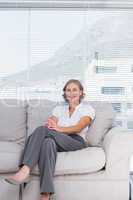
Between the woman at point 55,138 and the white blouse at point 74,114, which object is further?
the white blouse at point 74,114

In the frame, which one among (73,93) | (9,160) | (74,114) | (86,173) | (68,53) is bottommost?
(86,173)

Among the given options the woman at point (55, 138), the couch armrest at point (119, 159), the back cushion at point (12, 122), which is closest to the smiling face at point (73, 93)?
the woman at point (55, 138)

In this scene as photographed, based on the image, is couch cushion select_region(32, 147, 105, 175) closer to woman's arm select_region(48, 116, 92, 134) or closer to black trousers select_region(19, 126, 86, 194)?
black trousers select_region(19, 126, 86, 194)

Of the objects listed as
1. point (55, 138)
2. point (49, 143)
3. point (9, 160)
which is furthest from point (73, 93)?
point (9, 160)

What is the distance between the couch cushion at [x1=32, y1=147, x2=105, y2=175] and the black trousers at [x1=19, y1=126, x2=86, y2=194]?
0.07m

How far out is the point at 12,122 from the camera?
3.54 metres

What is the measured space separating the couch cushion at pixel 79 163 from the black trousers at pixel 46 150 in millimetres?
66

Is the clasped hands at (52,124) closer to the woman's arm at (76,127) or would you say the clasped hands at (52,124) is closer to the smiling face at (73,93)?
the woman's arm at (76,127)

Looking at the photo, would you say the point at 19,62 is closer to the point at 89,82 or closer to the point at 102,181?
the point at 89,82

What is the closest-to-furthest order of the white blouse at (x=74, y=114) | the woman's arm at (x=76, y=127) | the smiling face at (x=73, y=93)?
the woman's arm at (x=76, y=127) → the white blouse at (x=74, y=114) → the smiling face at (x=73, y=93)

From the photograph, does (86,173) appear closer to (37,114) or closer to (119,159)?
(119,159)

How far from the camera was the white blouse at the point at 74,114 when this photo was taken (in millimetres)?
3324

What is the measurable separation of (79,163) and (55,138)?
323 millimetres

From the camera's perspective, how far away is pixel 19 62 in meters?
4.43
